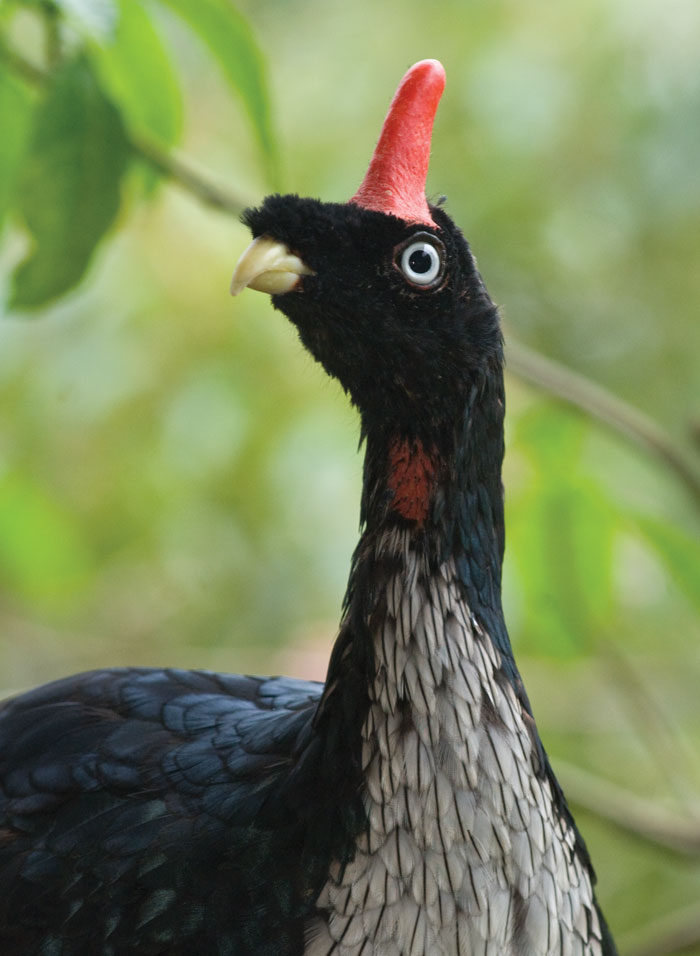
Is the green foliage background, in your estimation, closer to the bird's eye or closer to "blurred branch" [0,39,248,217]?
"blurred branch" [0,39,248,217]

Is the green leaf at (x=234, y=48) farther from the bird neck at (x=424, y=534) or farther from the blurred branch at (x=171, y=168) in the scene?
the bird neck at (x=424, y=534)

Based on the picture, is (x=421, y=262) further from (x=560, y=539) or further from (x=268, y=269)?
(x=560, y=539)

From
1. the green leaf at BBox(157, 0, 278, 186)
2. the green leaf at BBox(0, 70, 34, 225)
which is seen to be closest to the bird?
the green leaf at BBox(157, 0, 278, 186)

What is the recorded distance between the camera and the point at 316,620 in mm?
4023

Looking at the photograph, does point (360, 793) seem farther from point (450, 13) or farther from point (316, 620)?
point (450, 13)

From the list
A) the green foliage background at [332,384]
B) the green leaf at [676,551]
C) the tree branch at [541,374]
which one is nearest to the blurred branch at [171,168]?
the tree branch at [541,374]

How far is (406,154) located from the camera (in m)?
1.51

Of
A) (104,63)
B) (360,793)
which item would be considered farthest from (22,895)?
(104,63)

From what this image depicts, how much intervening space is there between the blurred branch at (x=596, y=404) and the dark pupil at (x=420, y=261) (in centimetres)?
64

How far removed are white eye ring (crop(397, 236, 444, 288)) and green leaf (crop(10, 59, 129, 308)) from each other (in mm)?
606

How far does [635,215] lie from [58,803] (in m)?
3.23

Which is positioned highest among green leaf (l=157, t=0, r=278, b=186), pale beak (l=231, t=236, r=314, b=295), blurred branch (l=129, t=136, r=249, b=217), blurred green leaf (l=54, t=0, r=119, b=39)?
blurred branch (l=129, t=136, r=249, b=217)

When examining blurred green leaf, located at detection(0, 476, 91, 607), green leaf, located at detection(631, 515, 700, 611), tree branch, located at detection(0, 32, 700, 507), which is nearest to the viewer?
green leaf, located at detection(631, 515, 700, 611)

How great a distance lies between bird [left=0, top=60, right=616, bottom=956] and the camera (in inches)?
55.9
